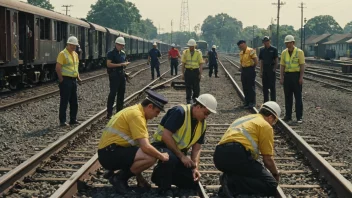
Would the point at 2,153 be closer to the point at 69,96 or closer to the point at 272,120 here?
the point at 69,96

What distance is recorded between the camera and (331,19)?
17588 centimetres

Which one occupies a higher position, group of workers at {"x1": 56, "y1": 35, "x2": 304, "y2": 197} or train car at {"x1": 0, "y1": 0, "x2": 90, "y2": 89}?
train car at {"x1": 0, "y1": 0, "x2": 90, "y2": 89}

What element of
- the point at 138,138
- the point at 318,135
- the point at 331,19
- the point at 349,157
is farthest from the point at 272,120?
the point at 331,19

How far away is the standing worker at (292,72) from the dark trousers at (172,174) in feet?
18.0

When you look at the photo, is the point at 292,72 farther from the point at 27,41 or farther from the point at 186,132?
the point at 27,41

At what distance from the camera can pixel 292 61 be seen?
10383 millimetres

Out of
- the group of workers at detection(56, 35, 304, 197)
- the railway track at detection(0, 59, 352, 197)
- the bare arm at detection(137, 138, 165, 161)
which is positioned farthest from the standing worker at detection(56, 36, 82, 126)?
the bare arm at detection(137, 138, 165, 161)

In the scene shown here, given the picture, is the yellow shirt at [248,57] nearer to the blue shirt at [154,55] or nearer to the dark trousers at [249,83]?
the dark trousers at [249,83]

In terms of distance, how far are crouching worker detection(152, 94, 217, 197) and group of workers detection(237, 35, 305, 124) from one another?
17.6 feet

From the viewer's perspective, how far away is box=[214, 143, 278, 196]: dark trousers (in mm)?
5398

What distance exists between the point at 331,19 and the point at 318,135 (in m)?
178

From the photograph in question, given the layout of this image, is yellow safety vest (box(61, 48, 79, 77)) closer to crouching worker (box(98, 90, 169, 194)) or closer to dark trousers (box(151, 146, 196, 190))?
crouching worker (box(98, 90, 169, 194))

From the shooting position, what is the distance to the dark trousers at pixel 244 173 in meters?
5.40

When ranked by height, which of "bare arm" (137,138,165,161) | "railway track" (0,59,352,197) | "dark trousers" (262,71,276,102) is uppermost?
"dark trousers" (262,71,276,102)
